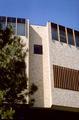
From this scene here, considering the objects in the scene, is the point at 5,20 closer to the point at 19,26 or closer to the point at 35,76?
the point at 19,26

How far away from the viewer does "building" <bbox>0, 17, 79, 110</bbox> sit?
16359mm

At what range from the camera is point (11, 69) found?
39.9ft

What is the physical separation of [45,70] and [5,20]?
4.27m

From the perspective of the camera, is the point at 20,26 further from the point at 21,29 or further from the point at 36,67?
the point at 36,67

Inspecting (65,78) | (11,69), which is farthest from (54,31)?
(11,69)

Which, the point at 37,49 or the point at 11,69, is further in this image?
the point at 37,49

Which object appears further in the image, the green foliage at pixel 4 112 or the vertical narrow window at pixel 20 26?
the vertical narrow window at pixel 20 26

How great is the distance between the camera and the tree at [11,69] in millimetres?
11867

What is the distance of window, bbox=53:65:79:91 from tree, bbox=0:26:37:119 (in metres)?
4.36

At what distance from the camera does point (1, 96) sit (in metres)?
10.8

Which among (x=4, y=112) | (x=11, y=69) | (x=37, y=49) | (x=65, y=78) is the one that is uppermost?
(x=37, y=49)

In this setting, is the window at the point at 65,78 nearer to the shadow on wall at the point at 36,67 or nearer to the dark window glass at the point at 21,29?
the shadow on wall at the point at 36,67

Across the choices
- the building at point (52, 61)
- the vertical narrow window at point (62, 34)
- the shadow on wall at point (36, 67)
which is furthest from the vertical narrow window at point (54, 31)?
the shadow on wall at point (36, 67)

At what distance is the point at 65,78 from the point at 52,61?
139 centimetres
